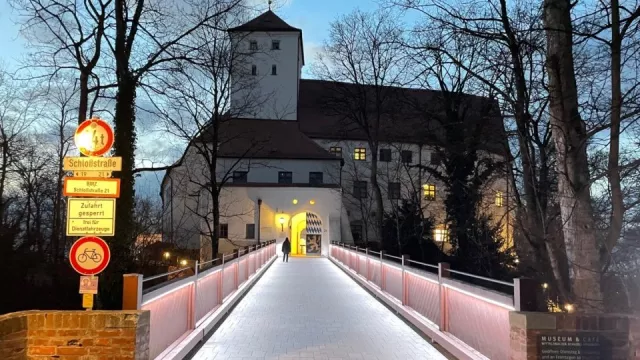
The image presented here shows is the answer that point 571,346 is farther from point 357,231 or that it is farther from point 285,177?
point 357,231

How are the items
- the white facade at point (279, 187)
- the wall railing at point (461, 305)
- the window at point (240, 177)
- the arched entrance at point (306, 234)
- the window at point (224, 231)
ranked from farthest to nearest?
the window at point (240, 177) < the arched entrance at point (306, 234) < the window at point (224, 231) < the white facade at point (279, 187) < the wall railing at point (461, 305)

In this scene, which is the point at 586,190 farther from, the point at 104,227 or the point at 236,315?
the point at 236,315

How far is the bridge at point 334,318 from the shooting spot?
6.73 metres

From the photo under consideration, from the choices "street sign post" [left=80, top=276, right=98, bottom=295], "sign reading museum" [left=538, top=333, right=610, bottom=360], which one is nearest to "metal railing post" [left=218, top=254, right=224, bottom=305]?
"street sign post" [left=80, top=276, right=98, bottom=295]

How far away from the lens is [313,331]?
10.1 m

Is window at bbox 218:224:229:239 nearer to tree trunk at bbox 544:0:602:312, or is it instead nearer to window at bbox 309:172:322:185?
window at bbox 309:172:322:185

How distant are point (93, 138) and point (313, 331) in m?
5.30


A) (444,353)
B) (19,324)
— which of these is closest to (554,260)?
(444,353)

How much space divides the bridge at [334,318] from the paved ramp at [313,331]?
17mm

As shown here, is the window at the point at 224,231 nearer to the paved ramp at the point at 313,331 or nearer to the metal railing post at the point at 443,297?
the paved ramp at the point at 313,331

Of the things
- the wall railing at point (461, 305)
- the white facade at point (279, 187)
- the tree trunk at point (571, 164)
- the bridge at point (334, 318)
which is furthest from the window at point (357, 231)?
the tree trunk at point (571, 164)

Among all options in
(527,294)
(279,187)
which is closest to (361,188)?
(279,187)

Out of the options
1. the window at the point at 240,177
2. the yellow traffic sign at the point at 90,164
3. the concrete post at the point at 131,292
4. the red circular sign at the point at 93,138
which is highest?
the window at the point at 240,177

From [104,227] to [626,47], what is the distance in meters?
7.26
